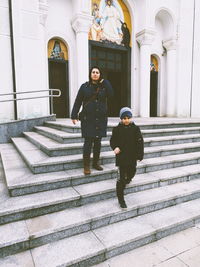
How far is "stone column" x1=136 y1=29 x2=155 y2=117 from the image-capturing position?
33.4 ft

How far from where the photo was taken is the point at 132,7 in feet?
33.9

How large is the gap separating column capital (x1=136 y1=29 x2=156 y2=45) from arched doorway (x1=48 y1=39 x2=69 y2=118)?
395 cm

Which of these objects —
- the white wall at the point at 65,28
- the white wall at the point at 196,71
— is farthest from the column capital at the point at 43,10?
the white wall at the point at 196,71

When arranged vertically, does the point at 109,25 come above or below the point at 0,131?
above

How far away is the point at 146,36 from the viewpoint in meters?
10.1

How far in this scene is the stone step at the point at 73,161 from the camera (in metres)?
3.59

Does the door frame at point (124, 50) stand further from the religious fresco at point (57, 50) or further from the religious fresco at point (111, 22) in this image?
the religious fresco at point (57, 50)

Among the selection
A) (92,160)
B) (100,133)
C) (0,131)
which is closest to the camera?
(100,133)

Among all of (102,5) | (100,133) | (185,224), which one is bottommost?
(185,224)

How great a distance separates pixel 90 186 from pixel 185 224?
1529 mm

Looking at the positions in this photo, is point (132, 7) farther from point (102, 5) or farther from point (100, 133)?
point (100, 133)

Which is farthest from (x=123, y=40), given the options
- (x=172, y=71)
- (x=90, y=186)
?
(x=90, y=186)

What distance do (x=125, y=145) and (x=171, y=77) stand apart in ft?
32.8

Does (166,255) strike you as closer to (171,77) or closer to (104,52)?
(104,52)
